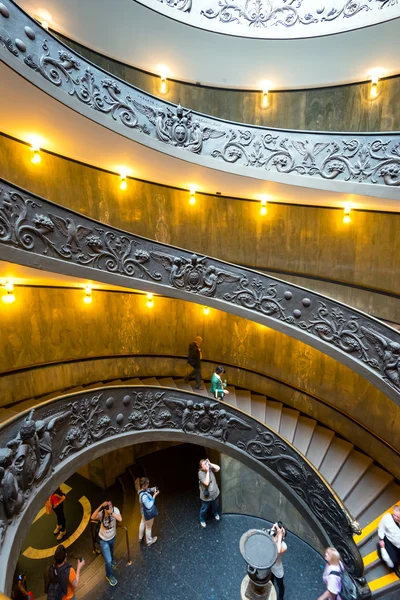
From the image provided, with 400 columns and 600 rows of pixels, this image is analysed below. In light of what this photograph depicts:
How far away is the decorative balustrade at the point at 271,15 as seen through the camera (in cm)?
734

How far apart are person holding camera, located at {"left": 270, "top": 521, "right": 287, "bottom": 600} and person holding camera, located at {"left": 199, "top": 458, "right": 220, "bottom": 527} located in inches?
70.3

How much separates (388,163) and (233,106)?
5192mm

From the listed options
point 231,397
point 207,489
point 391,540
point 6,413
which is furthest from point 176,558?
point 6,413

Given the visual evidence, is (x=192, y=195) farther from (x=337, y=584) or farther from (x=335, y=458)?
(x=337, y=584)

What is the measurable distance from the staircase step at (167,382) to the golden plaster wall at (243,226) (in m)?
4.06

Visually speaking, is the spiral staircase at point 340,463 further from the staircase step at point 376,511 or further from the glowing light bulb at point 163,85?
the glowing light bulb at point 163,85

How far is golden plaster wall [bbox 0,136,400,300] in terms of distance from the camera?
25.5ft

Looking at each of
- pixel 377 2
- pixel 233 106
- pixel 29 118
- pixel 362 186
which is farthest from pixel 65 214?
pixel 377 2

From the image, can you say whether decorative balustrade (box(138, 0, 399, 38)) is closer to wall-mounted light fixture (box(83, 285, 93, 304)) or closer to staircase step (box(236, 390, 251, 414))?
wall-mounted light fixture (box(83, 285, 93, 304))

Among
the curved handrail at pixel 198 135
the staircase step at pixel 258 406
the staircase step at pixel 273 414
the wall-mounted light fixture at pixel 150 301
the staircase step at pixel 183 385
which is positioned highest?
the curved handrail at pixel 198 135

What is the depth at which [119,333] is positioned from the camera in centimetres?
880

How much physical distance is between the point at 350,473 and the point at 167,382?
5150 mm

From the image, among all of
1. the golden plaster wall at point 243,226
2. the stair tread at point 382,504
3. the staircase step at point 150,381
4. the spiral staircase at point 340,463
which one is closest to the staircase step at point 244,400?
the spiral staircase at point 340,463

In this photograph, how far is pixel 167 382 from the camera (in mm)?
9047
